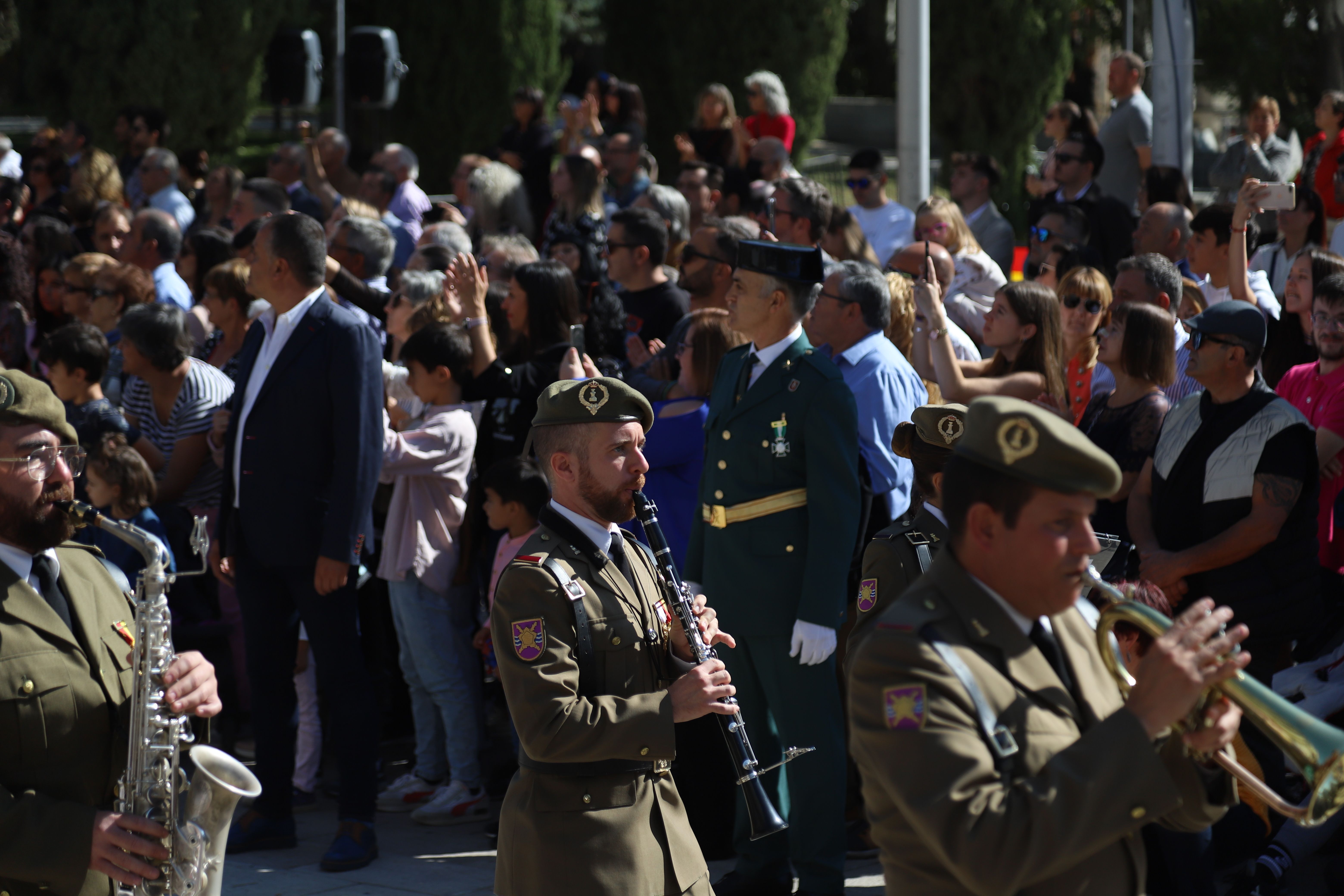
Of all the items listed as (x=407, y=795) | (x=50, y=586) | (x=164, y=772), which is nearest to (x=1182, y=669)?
(x=164, y=772)

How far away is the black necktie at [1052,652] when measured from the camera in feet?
8.70

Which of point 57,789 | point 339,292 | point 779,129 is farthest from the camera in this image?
point 779,129

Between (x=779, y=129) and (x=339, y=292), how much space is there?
6.13 m

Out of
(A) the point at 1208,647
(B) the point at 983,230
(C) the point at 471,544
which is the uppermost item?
(A) the point at 1208,647

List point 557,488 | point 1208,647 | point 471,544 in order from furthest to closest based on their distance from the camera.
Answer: point 471,544, point 557,488, point 1208,647

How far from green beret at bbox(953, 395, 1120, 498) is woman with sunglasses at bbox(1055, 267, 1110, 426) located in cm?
433

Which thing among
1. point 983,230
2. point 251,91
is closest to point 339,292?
point 983,230

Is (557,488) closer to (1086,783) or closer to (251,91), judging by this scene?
(1086,783)

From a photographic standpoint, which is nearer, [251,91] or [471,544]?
[471,544]

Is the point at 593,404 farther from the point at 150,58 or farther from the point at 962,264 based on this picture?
the point at 150,58

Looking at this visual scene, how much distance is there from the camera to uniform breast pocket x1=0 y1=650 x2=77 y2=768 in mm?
3188

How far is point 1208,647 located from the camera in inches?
92.7

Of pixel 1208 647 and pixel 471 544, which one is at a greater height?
pixel 1208 647

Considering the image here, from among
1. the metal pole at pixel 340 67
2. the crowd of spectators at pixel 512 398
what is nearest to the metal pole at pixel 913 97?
the crowd of spectators at pixel 512 398
